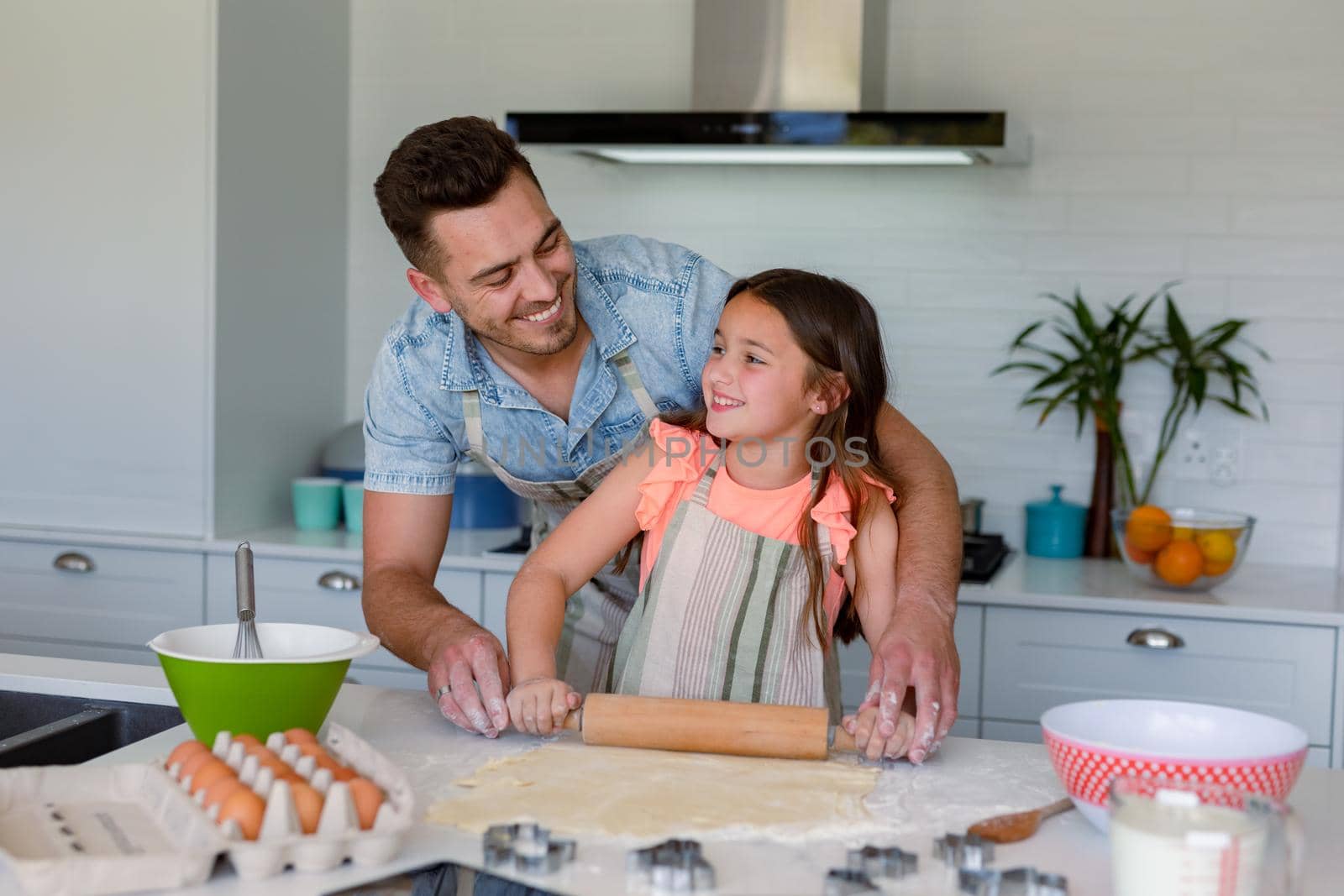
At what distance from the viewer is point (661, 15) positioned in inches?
131

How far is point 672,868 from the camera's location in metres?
1.06

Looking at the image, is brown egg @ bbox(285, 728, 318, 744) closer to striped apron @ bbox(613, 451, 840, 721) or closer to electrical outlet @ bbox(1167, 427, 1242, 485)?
striped apron @ bbox(613, 451, 840, 721)

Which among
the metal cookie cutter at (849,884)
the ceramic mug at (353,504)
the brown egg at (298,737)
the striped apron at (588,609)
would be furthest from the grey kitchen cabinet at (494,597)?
the metal cookie cutter at (849,884)

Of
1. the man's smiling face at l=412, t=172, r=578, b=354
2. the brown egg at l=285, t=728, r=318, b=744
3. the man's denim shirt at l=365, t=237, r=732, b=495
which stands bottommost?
the brown egg at l=285, t=728, r=318, b=744

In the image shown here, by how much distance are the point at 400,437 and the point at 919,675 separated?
2.88 feet

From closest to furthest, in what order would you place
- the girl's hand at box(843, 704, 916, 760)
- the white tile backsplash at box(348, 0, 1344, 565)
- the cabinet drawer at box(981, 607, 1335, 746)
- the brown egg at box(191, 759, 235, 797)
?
the brown egg at box(191, 759, 235, 797), the girl's hand at box(843, 704, 916, 760), the cabinet drawer at box(981, 607, 1335, 746), the white tile backsplash at box(348, 0, 1344, 565)

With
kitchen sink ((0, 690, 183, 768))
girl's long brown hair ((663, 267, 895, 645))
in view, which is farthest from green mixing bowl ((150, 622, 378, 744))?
girl's long brown hair ((663, 267, 895, 645))

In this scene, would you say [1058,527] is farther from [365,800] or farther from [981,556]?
[365,800]

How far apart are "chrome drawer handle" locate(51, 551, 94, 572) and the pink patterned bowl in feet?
8.12

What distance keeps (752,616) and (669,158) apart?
1569mm

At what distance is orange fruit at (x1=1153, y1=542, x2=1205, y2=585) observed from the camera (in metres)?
2.70

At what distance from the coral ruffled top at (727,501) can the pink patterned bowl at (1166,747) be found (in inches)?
20.3

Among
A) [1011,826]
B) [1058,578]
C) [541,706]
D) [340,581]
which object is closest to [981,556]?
[1058,578]

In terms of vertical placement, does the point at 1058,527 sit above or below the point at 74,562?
above
